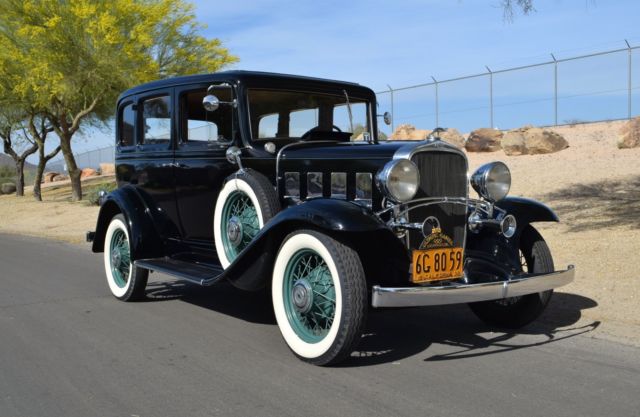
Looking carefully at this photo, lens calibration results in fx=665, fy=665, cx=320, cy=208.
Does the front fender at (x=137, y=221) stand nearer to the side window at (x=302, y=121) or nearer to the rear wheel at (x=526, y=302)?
the side window at (x=302, y=121)

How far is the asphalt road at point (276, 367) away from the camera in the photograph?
3520 millimetres

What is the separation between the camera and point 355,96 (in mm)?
6164

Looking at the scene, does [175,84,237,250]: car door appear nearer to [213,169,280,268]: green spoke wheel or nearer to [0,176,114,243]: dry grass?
[213,169,280,268]: green spoke wheel

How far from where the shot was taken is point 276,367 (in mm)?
4211

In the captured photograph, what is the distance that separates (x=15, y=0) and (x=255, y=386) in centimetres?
2030

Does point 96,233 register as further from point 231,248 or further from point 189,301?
point 231,248

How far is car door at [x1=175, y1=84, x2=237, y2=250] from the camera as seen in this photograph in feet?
18.2

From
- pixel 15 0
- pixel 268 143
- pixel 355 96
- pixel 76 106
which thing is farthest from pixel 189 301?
pixel 76 106

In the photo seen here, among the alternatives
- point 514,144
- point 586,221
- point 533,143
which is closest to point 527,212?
point 586,221

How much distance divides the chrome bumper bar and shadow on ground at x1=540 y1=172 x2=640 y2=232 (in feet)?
15.8

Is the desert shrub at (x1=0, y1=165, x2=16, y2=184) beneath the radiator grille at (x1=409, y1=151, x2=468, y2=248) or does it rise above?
above

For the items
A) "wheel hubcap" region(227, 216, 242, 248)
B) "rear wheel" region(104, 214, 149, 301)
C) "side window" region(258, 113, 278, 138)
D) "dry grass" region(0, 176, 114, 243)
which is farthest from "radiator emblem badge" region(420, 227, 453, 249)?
"dry grass" region(0, 176, 114, 243)

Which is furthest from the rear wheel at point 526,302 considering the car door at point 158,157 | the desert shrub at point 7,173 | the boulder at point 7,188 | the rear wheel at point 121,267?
the desert shrub at point 7,173

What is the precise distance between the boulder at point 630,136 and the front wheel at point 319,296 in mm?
12985
